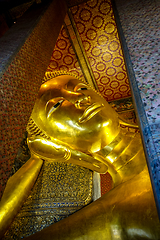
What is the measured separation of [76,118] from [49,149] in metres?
0.40

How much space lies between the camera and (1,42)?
1.35m

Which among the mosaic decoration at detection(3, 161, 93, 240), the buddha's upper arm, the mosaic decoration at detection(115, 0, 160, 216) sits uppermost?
the mosaic decoration at detection(115, 0, 160, 216)

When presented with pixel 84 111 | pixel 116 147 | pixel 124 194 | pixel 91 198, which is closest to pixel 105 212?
pixel 124 194

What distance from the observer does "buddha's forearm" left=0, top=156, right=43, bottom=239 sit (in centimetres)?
144

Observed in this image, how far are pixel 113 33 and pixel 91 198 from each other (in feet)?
7.89

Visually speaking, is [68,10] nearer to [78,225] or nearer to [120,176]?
[120,176]

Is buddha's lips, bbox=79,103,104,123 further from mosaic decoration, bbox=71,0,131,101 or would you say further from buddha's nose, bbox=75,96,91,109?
mosaic decoration, bbox=71,0,131,101

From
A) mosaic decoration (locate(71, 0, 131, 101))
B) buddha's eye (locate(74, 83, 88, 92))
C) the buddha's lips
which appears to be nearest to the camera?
the buddha's lips

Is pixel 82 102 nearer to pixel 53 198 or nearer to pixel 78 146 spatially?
pixel 78 146

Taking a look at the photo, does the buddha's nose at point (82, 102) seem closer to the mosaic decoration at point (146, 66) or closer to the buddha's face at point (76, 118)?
the buddha's face at point (76, 118)

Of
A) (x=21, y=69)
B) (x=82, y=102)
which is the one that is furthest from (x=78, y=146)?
(x=21, y=69)

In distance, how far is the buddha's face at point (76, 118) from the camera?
1762mm

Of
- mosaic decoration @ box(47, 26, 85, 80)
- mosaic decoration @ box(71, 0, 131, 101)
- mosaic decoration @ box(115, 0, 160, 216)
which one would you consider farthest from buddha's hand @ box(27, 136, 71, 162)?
mosaic decoration @ box(71, 0, 131, 101)

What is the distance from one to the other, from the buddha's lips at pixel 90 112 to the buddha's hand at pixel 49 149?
0.33 meters
